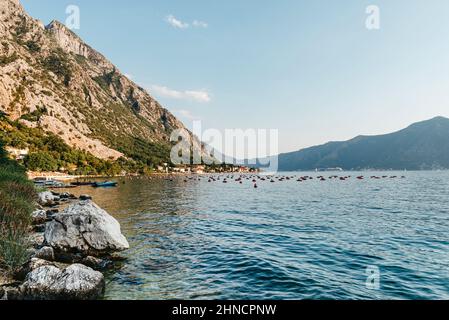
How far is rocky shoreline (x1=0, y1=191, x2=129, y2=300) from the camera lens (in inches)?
440

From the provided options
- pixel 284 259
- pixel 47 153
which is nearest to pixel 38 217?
pixel 284 259

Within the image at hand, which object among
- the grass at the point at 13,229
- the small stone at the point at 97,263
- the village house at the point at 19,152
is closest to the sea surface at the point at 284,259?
the small stone at the point at 97,263

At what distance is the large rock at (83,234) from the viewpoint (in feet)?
57.3

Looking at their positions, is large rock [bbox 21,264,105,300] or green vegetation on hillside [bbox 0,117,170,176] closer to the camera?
large rock [bbox 21,264,105,300]

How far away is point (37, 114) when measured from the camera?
519ft

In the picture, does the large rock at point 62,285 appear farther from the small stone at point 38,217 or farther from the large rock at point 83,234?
the small stone at point 38,217

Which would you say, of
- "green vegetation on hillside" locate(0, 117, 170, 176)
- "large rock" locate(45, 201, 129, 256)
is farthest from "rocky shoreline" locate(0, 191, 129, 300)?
"green vegetation on hillside" locate(0, 117, 170, 176)

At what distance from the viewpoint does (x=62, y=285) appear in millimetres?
11289

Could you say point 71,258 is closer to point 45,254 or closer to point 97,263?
point 45,254

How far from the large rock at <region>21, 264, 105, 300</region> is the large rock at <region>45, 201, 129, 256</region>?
5.71 m

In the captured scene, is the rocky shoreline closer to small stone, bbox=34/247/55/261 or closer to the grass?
small stone, bbox=34/247/55/261

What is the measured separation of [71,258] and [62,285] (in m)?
5.43

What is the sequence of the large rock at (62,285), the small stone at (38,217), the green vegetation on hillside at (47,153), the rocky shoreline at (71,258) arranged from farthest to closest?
the green vegetation on hillside at (47,153) < the small stone at (38,217) < the rocky shoreline at (71,258) < the large rock at (62,285)
